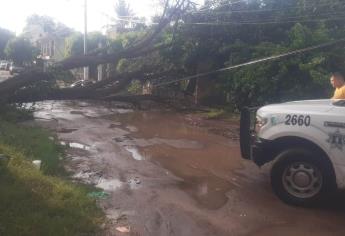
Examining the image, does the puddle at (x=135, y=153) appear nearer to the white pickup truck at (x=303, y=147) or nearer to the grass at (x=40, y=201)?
the grass at (x=40, y=201)

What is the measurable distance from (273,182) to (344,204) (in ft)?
3.44

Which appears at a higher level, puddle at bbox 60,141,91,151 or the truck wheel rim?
the truck wheel rim

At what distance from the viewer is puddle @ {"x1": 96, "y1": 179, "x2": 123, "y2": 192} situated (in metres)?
6.55

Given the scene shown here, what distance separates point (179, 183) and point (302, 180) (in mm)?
1993

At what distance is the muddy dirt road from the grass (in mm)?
309

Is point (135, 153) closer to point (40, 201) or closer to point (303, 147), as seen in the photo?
point (40, 201)

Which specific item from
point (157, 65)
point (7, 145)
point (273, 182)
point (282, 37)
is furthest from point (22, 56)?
point (273, 182)

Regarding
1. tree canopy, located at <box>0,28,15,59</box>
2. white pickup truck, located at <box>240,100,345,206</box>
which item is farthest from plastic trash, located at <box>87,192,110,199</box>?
tree canopy, located at <box>0,28,15,59</box>

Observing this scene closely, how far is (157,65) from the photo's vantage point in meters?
17.0

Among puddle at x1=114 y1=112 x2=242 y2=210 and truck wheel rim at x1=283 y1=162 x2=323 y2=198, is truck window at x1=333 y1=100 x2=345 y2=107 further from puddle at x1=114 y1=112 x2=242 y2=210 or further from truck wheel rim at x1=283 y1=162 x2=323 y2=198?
puddle at x1=114 y1=112 x2=242 y2=210

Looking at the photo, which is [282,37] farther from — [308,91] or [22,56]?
[22,56]

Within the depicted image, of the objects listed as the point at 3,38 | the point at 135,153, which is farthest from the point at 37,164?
the point at 3,38

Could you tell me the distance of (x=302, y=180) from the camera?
224 inches

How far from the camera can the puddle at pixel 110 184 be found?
655cm
